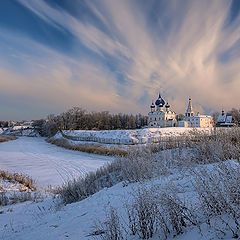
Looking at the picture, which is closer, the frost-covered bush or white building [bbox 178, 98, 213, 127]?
the frost-covered bush

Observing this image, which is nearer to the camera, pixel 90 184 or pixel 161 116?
pixel 90 184

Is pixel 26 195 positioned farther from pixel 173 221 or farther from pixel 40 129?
pixel 40 129

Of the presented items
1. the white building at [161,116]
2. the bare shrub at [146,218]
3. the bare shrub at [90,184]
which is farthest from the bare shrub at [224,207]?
the white building at [161,116]

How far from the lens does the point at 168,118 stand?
64.6m

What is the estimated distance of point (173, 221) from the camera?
2217 millimetres

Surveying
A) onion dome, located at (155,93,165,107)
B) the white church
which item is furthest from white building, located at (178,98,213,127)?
onion dome, located at (155,93,165,107)

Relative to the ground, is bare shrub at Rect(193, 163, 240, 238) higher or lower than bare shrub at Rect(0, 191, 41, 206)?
higher

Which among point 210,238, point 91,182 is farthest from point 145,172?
point 210,238

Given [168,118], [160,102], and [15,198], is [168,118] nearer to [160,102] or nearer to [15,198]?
[160,102]

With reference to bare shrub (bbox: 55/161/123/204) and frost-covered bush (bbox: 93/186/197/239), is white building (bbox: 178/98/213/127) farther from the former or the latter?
frost-covered bush (bbox: 93/186/197/239)

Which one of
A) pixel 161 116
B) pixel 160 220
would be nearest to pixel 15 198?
pixel 160 220

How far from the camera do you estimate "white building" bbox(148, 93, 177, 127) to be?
208 feet

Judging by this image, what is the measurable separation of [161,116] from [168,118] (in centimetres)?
298

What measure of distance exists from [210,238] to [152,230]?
818 mm
